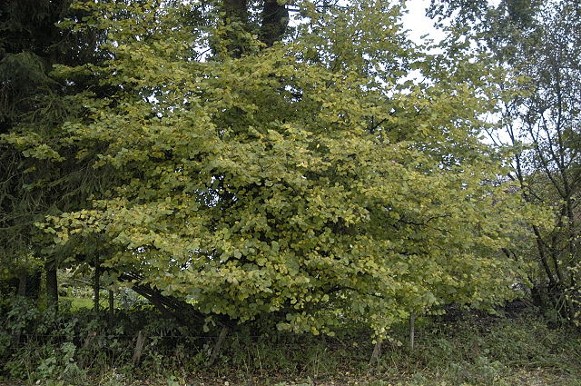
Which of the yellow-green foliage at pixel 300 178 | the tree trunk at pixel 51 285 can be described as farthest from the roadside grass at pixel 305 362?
the yellow-green foliage at pixel 300 178

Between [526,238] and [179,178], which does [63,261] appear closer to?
[179,178]

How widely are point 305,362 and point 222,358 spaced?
1.05 meters

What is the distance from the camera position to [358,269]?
4.96 m

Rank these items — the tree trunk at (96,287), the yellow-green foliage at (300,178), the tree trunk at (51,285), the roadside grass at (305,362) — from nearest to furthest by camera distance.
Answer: the yellow-green foliage at (300,178), the roadside grass at (305,362), the tree trunk at (96,287), the tree trunk at (51,285)

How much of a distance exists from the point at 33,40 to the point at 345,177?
14.8 feet

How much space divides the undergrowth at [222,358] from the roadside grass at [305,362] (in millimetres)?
13

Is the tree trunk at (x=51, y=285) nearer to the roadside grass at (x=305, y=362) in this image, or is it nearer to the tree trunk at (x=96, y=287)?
the tree trunk at (x=96, y=287)

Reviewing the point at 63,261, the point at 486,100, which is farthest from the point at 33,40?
the point at 486,100

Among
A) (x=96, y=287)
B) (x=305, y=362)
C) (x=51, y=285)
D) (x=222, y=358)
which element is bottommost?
(x=305, y=362)

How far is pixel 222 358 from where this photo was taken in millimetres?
6352

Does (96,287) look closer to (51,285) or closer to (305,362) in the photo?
(51,285)

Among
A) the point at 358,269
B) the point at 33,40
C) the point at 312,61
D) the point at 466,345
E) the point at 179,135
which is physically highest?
the point at 33,40

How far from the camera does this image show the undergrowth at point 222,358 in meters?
5.93

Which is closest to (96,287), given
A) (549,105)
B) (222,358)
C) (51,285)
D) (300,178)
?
(51,285)
